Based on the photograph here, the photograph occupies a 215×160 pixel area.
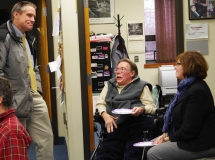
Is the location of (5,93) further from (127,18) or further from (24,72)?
(127,18)

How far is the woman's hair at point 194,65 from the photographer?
2.73m

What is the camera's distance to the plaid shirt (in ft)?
5.94

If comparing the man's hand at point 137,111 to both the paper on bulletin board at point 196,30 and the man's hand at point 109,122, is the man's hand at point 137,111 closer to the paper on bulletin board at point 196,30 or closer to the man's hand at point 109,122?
the man's hand at point 109,122

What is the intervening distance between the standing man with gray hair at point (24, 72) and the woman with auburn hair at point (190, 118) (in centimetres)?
94

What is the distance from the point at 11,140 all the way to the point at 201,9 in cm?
240

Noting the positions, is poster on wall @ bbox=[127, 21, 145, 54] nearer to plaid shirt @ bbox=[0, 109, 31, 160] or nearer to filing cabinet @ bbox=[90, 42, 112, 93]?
filing cabinet @ bbox=[90, 42, 112, 93]

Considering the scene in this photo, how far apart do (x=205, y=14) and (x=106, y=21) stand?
3.29 meters

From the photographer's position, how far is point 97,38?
612cm

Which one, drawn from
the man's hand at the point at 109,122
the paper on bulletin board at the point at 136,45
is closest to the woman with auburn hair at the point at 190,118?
the man's hand at the point at 109,122

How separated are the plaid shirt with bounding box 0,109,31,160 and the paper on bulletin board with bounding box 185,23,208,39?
2.18 m

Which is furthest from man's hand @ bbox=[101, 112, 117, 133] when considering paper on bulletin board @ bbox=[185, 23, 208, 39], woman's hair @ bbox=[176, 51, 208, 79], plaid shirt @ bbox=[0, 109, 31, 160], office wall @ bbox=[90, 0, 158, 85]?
office wall @ bbox=[90, 0, 158, 85]

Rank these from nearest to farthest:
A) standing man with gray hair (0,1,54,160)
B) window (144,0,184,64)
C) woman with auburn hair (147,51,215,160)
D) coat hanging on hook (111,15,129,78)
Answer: woman with auburn hair (147,51,215,160) → standing man with gray hair (0,1,54,160) → coat hanging on hook (111,15,129,78) → window (144,0,184,64)

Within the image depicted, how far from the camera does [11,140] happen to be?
1.82 m

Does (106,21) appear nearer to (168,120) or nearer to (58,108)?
(58,108)
